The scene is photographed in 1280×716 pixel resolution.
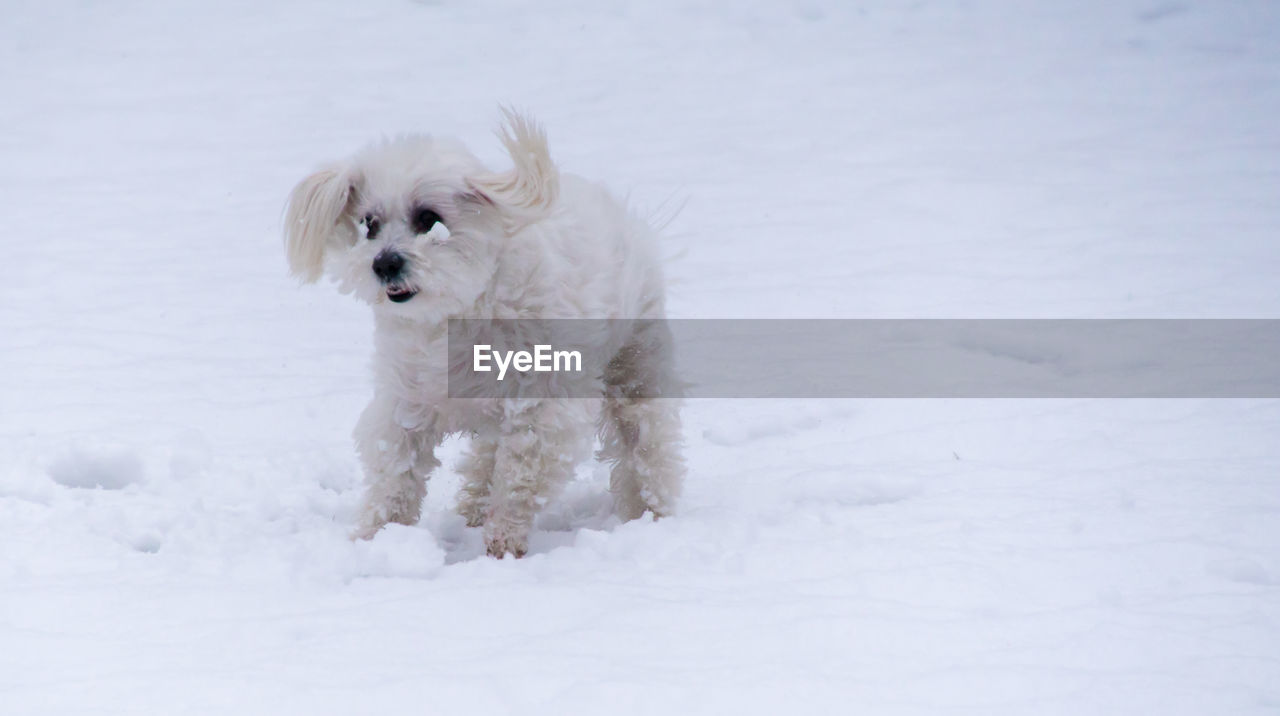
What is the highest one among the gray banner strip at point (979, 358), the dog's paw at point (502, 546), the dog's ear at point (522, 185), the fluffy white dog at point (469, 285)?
the dog's ear at point (522, 185)

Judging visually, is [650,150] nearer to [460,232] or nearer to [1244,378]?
[1244,378]

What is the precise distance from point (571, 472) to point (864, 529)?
0.99 metres

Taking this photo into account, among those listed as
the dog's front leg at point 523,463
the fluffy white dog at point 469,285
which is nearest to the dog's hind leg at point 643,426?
the fluffy white dog at point 469,285

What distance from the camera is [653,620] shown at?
9.66 ft

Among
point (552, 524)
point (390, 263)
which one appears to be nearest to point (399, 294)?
point (390, 263)

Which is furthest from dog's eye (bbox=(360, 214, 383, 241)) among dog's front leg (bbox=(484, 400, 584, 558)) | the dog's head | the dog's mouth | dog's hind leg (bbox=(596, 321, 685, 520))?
dog's hind leg (bbox=(596, 321, 685, 520))

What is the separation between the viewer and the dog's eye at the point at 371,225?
3.46 meters

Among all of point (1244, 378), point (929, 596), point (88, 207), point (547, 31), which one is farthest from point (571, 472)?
point (547, 31)

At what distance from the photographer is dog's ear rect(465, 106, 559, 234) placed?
3426 mm

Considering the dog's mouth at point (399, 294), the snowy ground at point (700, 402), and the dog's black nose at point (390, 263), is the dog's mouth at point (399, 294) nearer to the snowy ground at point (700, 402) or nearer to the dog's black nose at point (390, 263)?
the dog's black nose at point (390, 263)

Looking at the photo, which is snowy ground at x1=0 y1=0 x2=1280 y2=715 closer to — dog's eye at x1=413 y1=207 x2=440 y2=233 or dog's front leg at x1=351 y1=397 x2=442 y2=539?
dog's front leg at x1=351 y1=397 x2=442 y2=539

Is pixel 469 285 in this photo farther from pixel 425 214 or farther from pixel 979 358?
pixel 979 358

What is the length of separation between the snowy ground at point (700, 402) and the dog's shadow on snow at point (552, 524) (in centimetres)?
3

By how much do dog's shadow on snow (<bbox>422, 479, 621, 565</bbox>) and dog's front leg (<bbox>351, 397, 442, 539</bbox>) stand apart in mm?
158
